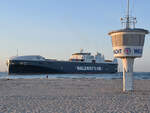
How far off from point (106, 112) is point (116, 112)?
1.31 feet

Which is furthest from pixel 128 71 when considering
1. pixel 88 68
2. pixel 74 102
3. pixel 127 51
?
pixel 88 68

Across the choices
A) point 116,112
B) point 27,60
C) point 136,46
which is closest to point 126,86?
point 136,46

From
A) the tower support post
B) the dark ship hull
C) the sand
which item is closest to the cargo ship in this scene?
the dark ship hull

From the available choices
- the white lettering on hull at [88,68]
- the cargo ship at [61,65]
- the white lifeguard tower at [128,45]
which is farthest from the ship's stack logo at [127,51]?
the white lettering on hull at [88,68]

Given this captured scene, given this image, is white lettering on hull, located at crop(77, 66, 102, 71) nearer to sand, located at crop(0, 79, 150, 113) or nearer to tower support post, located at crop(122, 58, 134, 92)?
tower support post, located at crop(122, 58, 134, 92)

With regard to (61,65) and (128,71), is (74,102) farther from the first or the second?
(61,65)

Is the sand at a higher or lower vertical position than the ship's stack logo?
lower

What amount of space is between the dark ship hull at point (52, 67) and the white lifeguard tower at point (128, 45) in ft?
162

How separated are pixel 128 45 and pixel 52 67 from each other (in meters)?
52.3

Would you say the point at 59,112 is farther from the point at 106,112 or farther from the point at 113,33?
the point at 113,33

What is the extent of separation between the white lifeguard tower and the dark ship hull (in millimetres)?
49312

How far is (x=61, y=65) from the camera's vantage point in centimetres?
7181

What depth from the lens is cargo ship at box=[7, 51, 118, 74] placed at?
216ft

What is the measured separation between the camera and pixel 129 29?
17859mm
